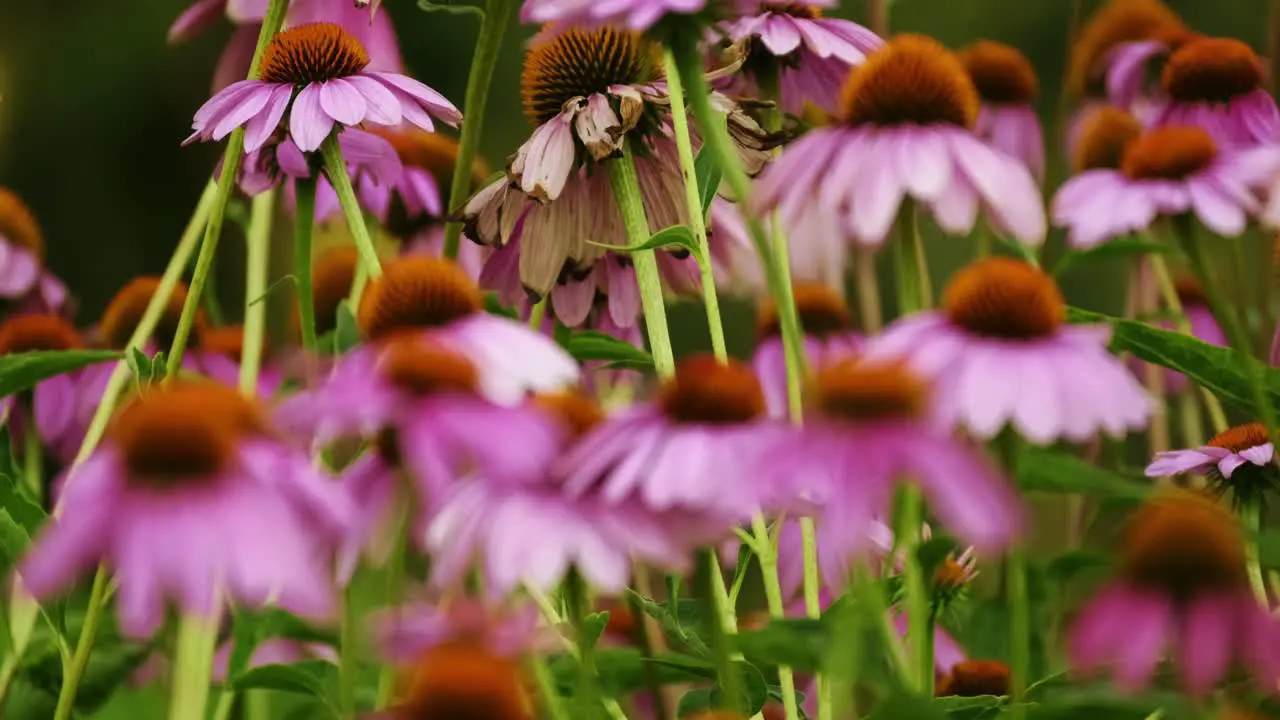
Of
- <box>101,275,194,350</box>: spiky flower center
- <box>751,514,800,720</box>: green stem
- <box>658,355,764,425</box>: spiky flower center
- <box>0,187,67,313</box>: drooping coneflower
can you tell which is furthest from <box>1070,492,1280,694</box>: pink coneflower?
<box>0,187,67,313</box>: drooping coneflower

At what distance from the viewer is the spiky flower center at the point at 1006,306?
48 cm

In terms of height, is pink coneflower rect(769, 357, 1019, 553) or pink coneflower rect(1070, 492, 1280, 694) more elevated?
pink coneflower rect(769, 357, 1019, 553)

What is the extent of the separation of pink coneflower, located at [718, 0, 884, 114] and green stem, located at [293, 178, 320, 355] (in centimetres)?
21

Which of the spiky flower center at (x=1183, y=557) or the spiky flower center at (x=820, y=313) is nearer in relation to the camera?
the spiky flower center at (x=1183, y=557)

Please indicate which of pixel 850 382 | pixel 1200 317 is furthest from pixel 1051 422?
pixel 1200 317

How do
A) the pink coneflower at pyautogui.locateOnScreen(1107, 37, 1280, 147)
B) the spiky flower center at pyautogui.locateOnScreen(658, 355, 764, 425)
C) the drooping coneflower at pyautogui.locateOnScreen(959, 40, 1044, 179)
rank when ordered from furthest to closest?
the drooping coneflower at pyautogui.locateOnScreen(959, 40, 1044, 179), the pink coneflower at pyautogui.locateOnScreen(1107, 37, 1280, 147), the spiky flower center at pyautogui.locateOnScreen(658, 355, 764, 425)

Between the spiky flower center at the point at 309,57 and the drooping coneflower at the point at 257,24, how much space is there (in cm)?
7

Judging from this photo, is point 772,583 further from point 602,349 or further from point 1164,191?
point 1164,191

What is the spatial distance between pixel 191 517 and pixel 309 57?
0.41 meters

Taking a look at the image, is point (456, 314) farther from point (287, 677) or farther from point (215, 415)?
point (287, 677)

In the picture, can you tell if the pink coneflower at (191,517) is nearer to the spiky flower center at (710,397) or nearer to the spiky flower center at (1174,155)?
the spiky flower center at (710,397)

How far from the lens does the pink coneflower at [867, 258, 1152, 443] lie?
43 cm

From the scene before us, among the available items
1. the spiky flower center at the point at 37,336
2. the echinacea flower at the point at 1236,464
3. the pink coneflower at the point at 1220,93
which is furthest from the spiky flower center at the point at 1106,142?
the spiky flower center at the point at 37,336

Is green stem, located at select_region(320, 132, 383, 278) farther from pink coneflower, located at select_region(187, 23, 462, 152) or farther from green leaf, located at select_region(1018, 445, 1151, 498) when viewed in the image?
green leaf, located at select_region(1018, 445, 1151, 498)
